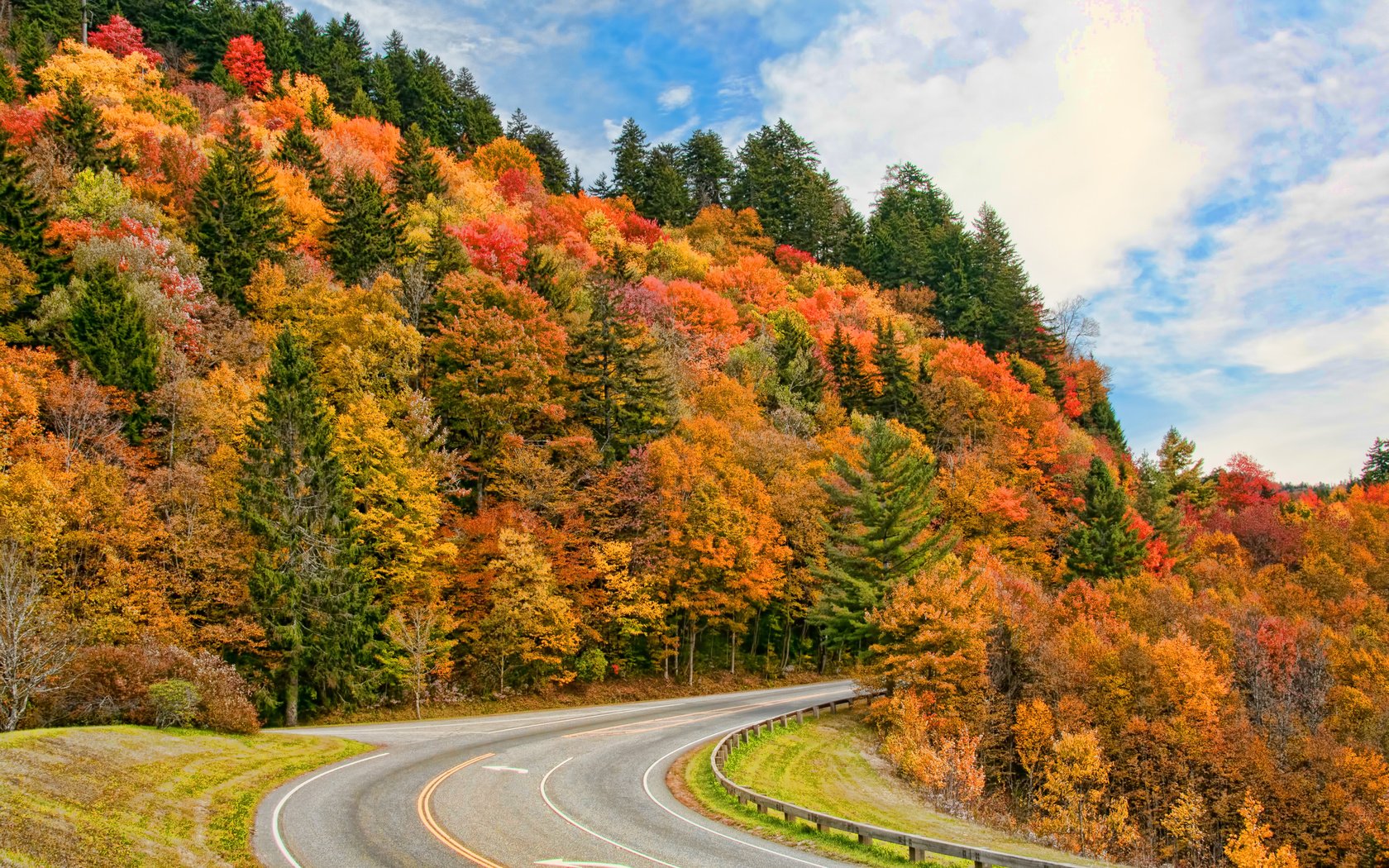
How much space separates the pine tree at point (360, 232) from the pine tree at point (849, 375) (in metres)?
41.6

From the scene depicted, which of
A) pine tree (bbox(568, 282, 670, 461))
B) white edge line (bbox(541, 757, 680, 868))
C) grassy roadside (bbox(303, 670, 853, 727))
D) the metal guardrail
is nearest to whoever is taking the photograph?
the metal guardrail

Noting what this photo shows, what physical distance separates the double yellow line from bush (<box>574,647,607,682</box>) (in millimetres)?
20468

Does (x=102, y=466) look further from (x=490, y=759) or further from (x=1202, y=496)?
(x=1202, y=496)

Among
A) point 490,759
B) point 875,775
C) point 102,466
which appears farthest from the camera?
point 102,466

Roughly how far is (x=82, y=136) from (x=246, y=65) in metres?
46.9

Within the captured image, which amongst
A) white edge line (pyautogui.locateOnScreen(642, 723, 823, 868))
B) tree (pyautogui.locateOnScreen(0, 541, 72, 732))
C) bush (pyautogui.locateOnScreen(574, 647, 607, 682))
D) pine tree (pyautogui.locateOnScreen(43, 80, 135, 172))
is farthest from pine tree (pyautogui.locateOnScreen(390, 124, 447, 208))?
white edge line (pyautogui.locateOnScreen(642, 723, 823, 868))

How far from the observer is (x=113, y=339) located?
125 ft

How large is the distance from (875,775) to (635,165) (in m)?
101

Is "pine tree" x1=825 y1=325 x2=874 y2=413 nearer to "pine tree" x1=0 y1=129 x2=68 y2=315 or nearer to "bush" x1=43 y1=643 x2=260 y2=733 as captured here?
"bush" x1=43 y1=643 x2=260 y2=733

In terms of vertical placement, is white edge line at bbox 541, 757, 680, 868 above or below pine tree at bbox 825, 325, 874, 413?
below

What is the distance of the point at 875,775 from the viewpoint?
2967 cm

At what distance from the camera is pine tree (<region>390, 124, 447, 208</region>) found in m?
73.5

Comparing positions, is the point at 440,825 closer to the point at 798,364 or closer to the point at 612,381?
the point at 612,381

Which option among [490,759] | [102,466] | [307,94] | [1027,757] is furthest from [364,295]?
[307,94]
